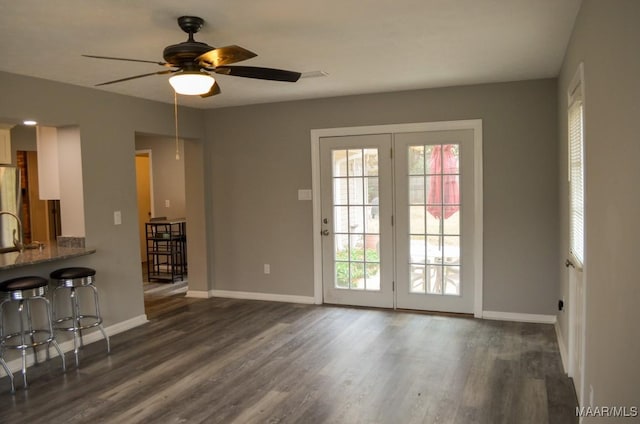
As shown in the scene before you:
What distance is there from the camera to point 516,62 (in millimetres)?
4027

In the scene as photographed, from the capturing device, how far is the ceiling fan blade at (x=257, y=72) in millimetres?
2887

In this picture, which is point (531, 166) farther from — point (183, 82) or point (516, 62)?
point (183, 82)

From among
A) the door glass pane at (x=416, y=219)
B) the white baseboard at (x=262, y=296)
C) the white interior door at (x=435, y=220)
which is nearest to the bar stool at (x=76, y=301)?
the white baseboard at (x=262, y=296)

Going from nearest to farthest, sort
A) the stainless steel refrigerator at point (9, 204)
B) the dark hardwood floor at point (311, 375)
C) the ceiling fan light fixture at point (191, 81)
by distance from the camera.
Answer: the ceiling fan light fixture at point (191, 81) → the dark hardwood floor at point (311, 375) → the stainless steel refrigerator at point (9, 204)

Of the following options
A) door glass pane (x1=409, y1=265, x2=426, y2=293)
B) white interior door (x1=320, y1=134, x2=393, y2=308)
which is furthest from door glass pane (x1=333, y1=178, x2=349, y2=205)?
door glass pane (x1=409, y1=265, x2=426, y2=293)

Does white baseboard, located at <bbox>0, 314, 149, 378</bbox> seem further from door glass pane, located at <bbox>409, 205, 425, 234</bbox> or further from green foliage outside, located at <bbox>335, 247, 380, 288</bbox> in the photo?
door glass pane, located at <bbox>409, 205, 425, 234</bbox>

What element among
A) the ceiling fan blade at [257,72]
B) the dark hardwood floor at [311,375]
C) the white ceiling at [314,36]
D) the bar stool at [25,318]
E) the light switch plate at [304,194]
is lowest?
the dark hardwood floor at [311,375]

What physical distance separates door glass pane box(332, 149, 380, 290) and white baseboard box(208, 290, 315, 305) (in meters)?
0.51

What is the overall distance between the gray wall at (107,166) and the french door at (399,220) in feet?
6.78

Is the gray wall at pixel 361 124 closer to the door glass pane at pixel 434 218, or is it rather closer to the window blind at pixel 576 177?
the door glass pane at pixel 434 218

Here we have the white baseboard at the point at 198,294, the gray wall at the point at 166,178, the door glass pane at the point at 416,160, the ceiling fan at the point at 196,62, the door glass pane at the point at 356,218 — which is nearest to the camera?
the ceiling fan at the point at 196,62

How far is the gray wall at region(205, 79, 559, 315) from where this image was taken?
15.7 feet

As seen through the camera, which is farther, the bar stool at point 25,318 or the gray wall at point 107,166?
the gray wall at point 107,166

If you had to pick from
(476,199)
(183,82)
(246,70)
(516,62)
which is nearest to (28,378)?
(183,82)
